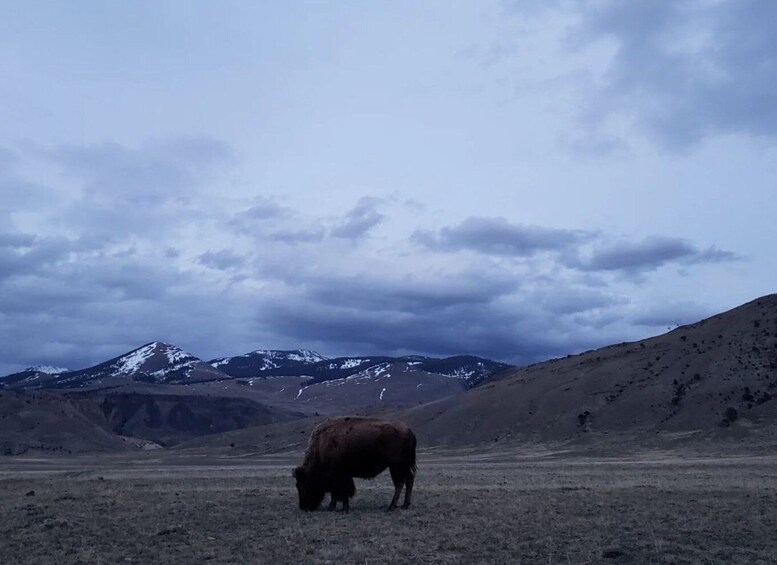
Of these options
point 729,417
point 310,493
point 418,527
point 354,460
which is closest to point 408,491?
point 354,460

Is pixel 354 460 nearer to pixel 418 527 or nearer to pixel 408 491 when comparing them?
pixel 408 491

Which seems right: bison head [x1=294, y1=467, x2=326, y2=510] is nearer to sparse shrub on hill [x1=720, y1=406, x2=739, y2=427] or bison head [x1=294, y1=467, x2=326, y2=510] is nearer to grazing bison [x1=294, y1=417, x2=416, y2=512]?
grazing bison [x1=294, y1=417, x2=416, y2=512]

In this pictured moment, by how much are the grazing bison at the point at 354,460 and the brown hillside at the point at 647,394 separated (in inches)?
2041

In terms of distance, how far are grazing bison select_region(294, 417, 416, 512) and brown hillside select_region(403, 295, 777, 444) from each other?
170 ft

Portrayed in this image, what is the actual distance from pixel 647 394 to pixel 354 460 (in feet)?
214

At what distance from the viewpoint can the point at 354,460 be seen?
20047 mm

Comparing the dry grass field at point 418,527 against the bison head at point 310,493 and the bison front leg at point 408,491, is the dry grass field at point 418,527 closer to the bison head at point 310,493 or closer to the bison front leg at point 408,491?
the bison front leg at point 408,491

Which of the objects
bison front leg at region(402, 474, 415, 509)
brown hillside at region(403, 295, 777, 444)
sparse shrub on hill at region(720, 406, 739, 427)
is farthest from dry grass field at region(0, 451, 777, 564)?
brown hillside at region(403, 295, 777, 444)

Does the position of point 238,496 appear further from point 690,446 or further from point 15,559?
point 690,446

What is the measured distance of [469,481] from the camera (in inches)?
1207

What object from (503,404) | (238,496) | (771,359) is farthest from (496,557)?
(503,404)

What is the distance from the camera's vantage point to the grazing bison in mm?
19688

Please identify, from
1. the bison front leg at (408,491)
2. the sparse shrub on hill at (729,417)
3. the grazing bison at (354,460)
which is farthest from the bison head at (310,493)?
the sparse shrub on hill at (729,417)

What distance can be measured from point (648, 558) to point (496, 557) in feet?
8.06
